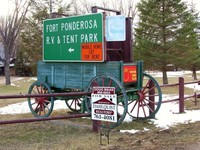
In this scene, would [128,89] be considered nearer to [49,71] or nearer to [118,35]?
[118,35]

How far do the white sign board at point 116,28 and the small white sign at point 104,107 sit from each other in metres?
2.12

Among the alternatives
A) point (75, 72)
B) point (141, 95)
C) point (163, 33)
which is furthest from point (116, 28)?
point (163, 33)

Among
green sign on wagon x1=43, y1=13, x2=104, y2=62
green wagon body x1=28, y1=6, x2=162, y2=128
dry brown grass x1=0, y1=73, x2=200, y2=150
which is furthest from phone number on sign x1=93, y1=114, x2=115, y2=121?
green sign on wagon x1=43, y1=13, x2=104, y2=62

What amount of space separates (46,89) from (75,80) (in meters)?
1.27

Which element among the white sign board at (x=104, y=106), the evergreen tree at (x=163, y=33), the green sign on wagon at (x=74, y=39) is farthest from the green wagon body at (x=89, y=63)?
the evergreen tree at (x=163, y=33)

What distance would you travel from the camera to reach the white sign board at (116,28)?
839 centimetres

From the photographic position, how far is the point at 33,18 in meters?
42.2

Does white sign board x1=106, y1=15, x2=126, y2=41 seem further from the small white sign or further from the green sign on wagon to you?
the small white sign

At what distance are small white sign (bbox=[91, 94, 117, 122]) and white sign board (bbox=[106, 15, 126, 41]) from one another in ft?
6.95

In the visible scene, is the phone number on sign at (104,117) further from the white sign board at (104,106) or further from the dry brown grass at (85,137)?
the dry brown grass at (85,137)

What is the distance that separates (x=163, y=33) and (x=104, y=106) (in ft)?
67.1

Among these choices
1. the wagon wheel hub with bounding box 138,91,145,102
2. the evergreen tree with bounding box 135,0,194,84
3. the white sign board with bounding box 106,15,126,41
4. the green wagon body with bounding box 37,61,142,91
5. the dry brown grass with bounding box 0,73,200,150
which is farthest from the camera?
the evergreen tree with bounding box 135,0,194,84

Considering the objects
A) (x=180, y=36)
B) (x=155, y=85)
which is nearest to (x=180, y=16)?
(x=180, y=36)

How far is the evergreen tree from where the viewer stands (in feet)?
85.6
